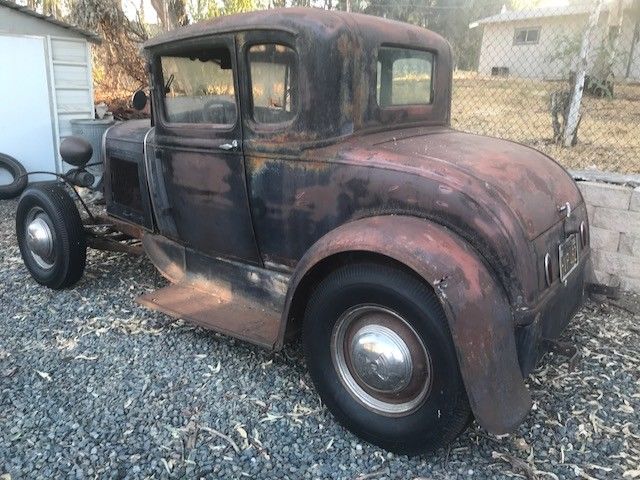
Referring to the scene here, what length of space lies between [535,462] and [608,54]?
36.9 feet

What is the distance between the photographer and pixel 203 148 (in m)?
3.20

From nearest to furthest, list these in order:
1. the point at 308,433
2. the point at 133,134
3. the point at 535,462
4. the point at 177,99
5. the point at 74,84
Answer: the point at 535,462
the point at 308,433
the point at 177,99
the point at 133,134
the point at 74,84

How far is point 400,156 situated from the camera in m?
2.57

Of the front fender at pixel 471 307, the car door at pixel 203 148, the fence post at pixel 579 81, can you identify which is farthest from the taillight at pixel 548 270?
the fence post at pixel 579 81

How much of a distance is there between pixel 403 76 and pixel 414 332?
157cm

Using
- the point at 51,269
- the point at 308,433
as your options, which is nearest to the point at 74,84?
the point at 51,269

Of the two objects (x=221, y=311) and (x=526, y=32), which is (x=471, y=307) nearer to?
(x=221, y=311)

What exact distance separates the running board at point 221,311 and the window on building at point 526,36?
19313mm

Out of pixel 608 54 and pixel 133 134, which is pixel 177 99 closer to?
pixel 133 134

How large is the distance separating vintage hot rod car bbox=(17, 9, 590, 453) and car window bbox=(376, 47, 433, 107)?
0.04ft

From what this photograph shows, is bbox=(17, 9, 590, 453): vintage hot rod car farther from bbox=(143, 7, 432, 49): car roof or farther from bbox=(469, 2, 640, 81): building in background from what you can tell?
bbox=(469, 2, 640, 81): building in background

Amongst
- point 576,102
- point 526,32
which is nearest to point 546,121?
point 576,102

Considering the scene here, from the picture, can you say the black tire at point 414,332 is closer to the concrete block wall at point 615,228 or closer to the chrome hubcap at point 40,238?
the concrete block wall at point 615,228

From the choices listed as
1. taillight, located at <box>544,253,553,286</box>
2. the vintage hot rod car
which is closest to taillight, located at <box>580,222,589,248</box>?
the vintage hot rod car
